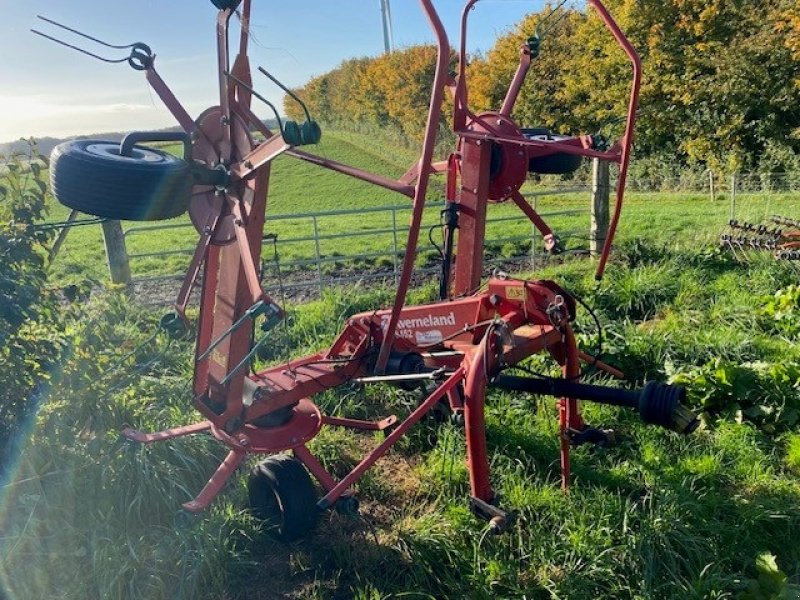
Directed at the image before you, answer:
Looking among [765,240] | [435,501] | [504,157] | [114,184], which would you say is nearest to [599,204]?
[765,240]

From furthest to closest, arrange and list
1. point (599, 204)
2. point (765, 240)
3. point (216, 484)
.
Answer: point (599, 204) → point (765, 240) → point (216, 484)

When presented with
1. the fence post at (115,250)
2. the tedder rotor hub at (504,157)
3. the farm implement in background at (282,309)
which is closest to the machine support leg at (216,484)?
the farm implement in background at (282,309)

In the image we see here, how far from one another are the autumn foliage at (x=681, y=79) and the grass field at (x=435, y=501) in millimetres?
12150

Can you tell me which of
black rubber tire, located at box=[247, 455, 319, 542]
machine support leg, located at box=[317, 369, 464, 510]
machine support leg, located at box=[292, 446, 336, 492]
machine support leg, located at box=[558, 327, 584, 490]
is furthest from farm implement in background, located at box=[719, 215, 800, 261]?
black rubber tire, located at box=[247, 455, 319, 542]

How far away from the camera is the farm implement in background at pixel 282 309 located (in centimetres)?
287

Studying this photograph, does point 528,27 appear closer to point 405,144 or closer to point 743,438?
point 405,144

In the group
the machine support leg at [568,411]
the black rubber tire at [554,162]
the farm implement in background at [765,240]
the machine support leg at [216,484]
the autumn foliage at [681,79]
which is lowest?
the machine support leg at [216,484]

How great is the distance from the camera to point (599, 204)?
904 centimetres

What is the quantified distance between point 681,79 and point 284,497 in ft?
69.4

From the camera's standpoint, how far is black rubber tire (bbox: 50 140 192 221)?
108 inches

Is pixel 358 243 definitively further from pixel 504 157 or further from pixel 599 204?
pixel 504 157

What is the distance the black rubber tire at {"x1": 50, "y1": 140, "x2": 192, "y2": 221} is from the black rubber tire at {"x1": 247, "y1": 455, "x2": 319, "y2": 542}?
1586 millimetres

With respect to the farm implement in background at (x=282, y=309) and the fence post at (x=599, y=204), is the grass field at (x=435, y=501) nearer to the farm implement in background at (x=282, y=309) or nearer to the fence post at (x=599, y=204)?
the farm implement in background at (x=282, y=309)

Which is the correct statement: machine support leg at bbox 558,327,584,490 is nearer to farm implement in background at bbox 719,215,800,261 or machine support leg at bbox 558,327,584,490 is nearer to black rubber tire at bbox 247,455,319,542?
black rubber tire at bbox 247,455,319,542
